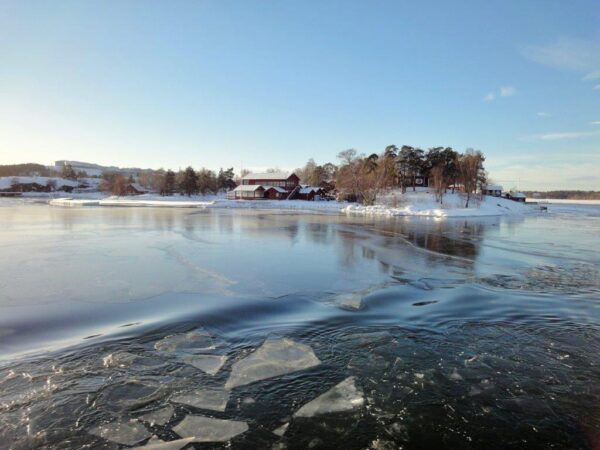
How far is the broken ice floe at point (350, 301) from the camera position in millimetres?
7422

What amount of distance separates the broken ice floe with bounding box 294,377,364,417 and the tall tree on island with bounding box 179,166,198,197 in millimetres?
82987

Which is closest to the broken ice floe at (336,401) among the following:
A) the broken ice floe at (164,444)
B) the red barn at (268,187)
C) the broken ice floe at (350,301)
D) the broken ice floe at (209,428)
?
the broken ice floe at (209,428)

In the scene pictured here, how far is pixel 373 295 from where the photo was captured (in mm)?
8305

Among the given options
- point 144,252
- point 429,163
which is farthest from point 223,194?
point 144,252

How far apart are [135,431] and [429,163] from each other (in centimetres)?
6890

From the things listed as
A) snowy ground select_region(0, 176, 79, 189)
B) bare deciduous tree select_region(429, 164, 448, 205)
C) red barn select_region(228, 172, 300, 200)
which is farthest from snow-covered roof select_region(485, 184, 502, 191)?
snowy ground select_region(0, 176, 79, 189)

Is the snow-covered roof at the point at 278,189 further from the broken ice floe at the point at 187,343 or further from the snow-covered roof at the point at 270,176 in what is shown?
the broken ice floe at the point at 187,343

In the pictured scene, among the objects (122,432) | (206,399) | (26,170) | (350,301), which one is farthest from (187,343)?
(26,170)

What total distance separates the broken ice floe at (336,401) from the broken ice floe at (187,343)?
76.9 inches

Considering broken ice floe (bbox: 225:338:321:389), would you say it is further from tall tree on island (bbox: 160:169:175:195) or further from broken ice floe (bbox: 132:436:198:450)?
tall tree on island (bbox: 160:169:175:195)

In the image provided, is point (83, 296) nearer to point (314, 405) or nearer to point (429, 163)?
point (314, 405)

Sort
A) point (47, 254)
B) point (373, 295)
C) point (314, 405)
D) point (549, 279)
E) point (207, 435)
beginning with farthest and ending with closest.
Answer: point (47, 254), point (549, 279), point (373, 295), point (314, 405), point (207, 435)

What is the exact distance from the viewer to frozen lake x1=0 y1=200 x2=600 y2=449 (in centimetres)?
362

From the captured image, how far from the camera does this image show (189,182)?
82.9 m
